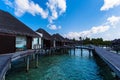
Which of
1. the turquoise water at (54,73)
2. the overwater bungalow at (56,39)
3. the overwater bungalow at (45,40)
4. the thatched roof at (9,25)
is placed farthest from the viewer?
the overwater bungalow at (56,39)

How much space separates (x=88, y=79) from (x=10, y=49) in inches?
371

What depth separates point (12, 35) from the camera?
15.3m

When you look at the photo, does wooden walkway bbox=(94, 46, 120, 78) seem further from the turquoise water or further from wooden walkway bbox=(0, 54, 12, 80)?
wooden walkway bbox=(0, 54, 12, 80)

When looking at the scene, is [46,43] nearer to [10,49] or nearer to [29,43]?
[29,43]

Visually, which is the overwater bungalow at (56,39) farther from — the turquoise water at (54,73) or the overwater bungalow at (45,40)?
the turquoise water at (54,73)

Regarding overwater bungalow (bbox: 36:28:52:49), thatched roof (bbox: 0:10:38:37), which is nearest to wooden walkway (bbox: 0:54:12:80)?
thatched roof (bbox: 0:10:38:37)

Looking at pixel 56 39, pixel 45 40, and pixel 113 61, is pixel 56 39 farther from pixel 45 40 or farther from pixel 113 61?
pixel 113 61

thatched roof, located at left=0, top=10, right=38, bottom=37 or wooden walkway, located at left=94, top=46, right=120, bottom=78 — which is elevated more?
thatched roof, located at left=0, top=10, right=38, bottom=37

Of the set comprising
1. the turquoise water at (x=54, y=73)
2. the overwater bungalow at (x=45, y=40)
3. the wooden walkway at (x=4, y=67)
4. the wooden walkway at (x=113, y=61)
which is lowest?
the turquoise water at (x=54, y=73)

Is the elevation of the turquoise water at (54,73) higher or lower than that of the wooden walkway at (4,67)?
lower

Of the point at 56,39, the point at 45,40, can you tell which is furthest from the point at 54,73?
the point at 56,39

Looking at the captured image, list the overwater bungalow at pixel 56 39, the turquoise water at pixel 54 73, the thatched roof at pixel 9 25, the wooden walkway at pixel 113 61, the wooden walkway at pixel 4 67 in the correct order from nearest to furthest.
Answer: the wooden walkway at pixel 4 67 < the wooden walkway at pixel 113 61 < the turquoise water at pixel 54 73 < the thatched roof at pixel 9 25 < the overwater bungalow at pixel 56 39

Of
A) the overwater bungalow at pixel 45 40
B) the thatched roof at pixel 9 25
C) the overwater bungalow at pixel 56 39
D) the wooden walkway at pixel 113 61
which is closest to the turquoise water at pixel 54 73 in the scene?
the wooden walkway at pixel 113 61

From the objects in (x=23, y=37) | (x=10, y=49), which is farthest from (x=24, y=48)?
(x=10, y=49)
